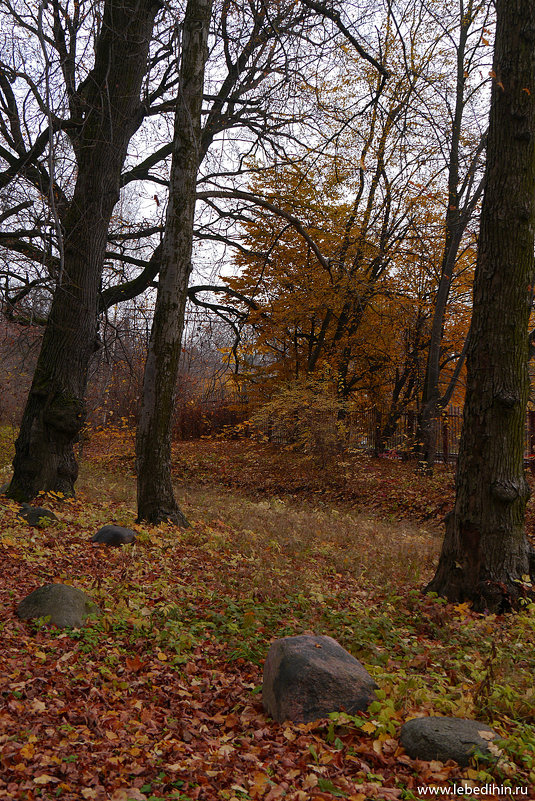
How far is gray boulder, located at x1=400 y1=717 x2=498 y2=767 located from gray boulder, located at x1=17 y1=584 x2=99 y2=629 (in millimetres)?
2763

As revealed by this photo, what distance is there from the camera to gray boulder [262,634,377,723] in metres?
3.42

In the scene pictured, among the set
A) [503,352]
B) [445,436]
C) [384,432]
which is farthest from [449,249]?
[503,352]

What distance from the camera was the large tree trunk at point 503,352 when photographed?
5316 millimetres

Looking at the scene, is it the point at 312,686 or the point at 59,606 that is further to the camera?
the point at 59,606

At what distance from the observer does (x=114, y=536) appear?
6977 millimetres

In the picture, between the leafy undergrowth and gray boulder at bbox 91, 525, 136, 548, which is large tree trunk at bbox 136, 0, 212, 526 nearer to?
gray boulder at bbox 91, 525, 136, 548

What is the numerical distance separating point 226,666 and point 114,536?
3188 mm

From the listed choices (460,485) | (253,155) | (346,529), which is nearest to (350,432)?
(346,529)

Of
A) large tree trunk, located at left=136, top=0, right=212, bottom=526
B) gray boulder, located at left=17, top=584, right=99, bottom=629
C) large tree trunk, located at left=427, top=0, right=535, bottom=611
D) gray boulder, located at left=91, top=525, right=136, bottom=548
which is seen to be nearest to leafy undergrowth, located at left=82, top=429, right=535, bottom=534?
large tree trunk, located at left=427, top=0, right=535, bottom=611

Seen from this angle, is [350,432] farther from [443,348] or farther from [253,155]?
[253,155]

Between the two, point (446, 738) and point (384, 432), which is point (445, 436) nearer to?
point (384, 432)
